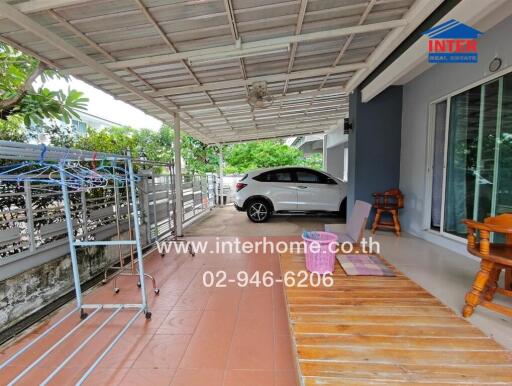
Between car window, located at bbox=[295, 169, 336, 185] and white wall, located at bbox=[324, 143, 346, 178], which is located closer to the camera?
car window, located at bbox=[295, 169, 336, 185]

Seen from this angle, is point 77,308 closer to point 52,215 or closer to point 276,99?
point 52,215

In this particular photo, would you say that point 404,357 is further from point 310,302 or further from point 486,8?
point 486,8

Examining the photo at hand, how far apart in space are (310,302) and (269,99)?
10.1 ft

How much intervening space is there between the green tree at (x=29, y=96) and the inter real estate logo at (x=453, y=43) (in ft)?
13.2

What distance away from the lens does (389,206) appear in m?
4.41

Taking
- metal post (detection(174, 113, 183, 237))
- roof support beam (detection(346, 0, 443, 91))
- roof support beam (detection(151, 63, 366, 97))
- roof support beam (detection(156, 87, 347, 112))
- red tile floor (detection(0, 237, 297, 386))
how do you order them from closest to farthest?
red tile floor (detection(0, 237, 297, 386)) → roof support beam (detection(346, 0, 443, 91)) → roof support beam (detection(151, 63, 366, 97)) → metal post (detection(174, 113, 183, 237)) → roof support beam (detection(156, 87, 347, 112))

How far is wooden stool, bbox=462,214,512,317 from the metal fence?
291cm

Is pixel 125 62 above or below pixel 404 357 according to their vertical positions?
above

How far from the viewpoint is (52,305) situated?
2.44m

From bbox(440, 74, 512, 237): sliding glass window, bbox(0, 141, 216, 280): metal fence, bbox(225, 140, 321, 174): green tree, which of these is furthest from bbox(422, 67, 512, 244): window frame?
bbox(225, 140, 321, 174): green tree

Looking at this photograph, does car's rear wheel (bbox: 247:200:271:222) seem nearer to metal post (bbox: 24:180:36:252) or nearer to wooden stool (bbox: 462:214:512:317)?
metal post (bbox: 24:180:36:252)

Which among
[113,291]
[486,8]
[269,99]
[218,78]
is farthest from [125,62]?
[486,8]

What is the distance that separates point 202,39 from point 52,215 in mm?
2393

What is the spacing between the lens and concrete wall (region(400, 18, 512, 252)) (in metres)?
2.85
